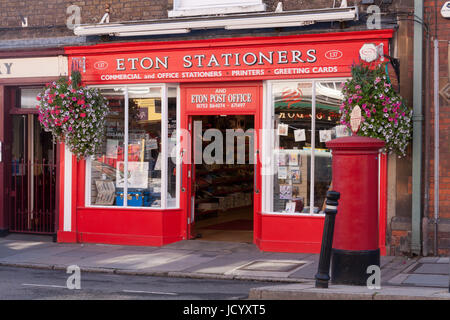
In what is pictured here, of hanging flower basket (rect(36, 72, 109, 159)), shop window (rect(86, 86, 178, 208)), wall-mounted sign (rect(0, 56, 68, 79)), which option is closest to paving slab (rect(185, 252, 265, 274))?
shop window (rect(86, 86, 178, 208))

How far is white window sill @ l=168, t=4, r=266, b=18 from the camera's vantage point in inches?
501

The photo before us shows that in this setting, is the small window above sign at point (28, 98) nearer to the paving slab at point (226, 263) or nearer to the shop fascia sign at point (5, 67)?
the shop fascia sign at point (5, 67)

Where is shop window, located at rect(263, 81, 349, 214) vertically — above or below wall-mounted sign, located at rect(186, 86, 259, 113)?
below

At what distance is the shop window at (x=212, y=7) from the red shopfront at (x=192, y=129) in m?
0.61

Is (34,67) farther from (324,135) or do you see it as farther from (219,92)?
(324,135)

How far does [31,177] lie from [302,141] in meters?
6.07

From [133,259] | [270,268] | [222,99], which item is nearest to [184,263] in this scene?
[133,259]

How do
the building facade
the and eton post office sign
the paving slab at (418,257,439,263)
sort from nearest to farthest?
the paving slab at (418,257,439,263) < the building facade < the and eton post office sign

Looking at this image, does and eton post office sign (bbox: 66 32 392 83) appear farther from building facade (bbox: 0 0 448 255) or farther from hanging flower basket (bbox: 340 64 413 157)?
hanging flower basket (bbox: 340 64 413 157)

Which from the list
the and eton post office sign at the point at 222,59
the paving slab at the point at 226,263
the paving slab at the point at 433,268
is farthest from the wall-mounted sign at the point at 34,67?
the paving slab at the point at 433,268

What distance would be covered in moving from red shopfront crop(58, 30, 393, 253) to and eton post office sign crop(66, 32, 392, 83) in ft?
0.06

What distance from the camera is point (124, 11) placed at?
1376cm

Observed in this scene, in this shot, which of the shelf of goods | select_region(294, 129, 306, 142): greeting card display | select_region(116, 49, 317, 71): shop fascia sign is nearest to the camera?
select_region(116, 49, 317, 71): shop fascia sign

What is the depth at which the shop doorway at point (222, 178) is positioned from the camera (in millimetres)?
14133
